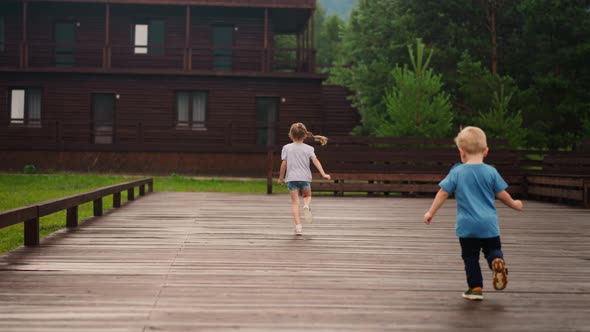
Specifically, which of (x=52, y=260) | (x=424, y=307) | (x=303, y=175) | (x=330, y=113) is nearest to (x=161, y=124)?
(x=330, y=113)

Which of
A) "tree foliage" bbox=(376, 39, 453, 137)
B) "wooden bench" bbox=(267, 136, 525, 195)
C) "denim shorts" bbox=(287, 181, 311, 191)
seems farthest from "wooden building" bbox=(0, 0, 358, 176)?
"denim shorts" bbox=(287, 181, 311, 191)

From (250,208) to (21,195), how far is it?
7.45 metres

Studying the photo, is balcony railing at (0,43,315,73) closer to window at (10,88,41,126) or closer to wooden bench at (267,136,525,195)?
window at (10,88,41,126)

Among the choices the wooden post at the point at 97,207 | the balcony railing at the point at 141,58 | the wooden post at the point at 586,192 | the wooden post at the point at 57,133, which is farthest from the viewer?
the balcony railing at the point at 141,58

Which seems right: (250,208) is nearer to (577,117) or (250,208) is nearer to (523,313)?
(523,313)

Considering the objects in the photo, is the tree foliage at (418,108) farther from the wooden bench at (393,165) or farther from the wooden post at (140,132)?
the wooden post at (140,132)

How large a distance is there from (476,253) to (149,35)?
2864cm

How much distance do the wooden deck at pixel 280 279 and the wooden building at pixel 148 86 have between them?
18.6 meters

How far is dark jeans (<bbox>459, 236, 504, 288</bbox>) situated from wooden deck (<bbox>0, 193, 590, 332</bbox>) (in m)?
0.19

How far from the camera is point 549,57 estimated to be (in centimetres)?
3058

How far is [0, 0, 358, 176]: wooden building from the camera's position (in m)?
29.1

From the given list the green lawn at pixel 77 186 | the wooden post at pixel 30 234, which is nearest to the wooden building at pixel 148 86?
the green lawn at pixel 77 186

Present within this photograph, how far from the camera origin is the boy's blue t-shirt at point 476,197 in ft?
17.4

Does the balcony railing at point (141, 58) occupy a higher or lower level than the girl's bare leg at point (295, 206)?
higher
